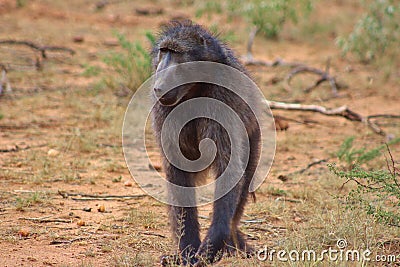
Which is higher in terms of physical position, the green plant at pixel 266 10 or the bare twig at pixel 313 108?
the green plant at pixel 266 10

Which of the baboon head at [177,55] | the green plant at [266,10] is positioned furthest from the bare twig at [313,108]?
the green plant at [266,10]

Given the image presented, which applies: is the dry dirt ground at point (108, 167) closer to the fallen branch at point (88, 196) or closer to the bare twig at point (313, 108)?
the fallen branch at point (88, 196)

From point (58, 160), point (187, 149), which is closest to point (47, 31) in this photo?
point (58, 160)

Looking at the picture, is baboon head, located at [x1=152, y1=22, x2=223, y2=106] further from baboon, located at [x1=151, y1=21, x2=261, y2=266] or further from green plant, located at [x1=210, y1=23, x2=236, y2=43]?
green plant, located at [x1=210, y1=23, x2=236, y2=43]

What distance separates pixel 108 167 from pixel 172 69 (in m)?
2.03

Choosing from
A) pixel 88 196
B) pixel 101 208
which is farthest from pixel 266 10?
pixel 101 208

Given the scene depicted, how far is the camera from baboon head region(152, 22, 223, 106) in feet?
11.5

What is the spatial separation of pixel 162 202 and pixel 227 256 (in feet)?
3.69

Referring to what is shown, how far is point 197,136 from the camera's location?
3.69 m

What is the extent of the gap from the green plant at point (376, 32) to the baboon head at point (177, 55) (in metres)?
5.99

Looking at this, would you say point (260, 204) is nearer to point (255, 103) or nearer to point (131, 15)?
point (255, 103)

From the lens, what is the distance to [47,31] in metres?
11.0

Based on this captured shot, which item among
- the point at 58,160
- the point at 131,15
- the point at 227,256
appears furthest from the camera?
the point at 131,15

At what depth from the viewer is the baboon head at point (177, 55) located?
11.5 ft
